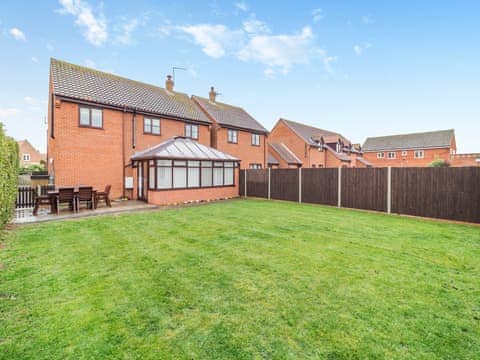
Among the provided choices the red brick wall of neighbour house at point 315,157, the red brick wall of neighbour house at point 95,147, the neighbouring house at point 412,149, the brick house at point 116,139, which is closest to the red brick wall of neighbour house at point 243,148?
the brick house at point 116,139

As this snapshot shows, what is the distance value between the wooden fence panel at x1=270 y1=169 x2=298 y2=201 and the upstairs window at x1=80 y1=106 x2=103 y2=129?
34.9 ft

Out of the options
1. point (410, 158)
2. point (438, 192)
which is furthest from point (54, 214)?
point (410, 158)

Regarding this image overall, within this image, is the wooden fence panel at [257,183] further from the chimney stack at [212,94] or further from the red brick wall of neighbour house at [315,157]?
the red brick wall of neighbour house at [315,157]

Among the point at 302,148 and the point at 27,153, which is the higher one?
the point at 27,153

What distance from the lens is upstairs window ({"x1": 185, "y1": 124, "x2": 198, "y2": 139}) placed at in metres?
17.4

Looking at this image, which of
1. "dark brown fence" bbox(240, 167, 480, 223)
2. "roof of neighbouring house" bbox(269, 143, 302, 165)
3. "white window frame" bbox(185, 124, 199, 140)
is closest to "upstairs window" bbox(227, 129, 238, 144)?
"white window frame" bbox(185, 124, 199, 140)

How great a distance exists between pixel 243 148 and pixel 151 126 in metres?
8.26

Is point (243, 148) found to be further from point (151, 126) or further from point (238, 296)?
point (238, 296)

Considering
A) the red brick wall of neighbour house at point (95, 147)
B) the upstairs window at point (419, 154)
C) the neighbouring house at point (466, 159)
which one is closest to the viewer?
the red brick wall of neighbour house at point (95, 147)

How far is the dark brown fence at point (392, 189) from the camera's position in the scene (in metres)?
8.78

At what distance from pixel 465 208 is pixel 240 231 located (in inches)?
332

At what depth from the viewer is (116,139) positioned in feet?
→ 45.6

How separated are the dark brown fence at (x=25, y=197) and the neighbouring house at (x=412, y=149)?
4741cm

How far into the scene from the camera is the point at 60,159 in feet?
39.5
